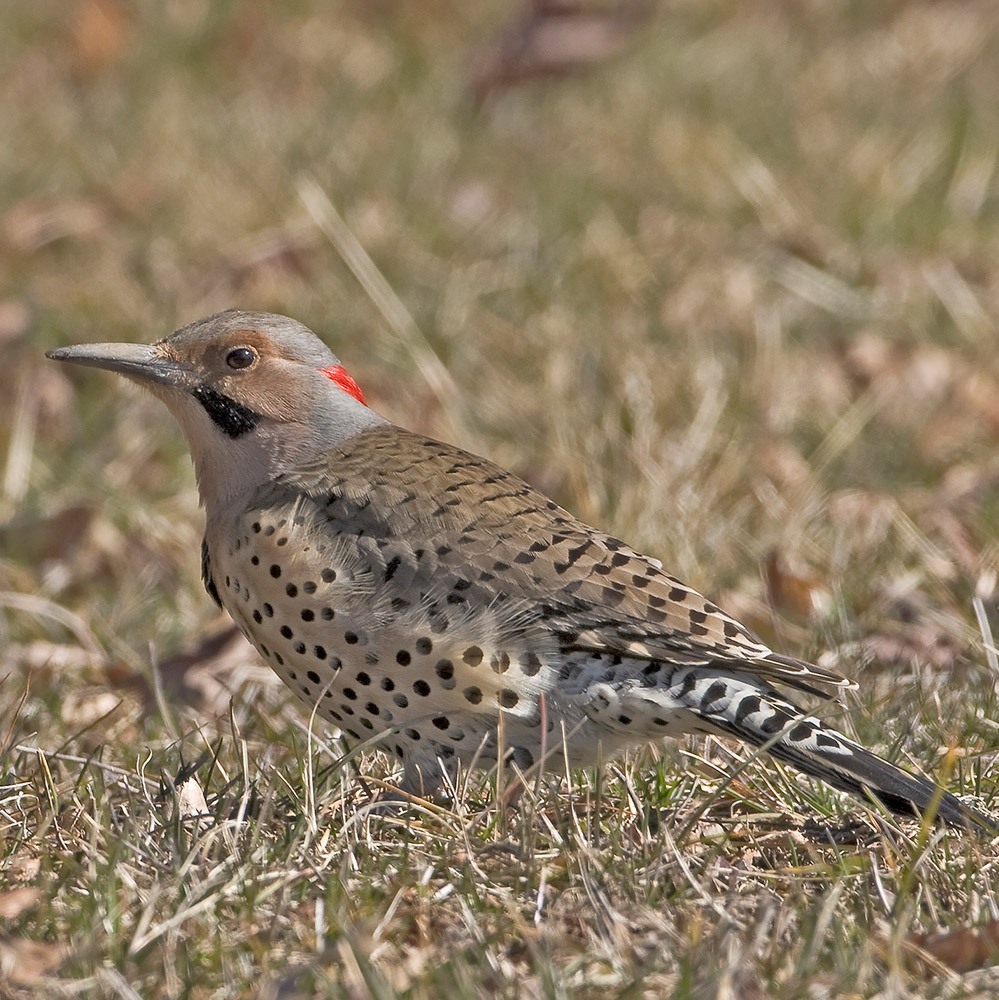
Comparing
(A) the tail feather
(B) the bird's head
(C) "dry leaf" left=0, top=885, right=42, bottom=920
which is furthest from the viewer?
(B) the bird's head

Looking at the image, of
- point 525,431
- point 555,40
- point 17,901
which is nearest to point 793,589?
point 525,431

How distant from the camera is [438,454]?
4879mm

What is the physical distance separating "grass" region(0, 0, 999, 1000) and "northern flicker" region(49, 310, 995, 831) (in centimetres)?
19

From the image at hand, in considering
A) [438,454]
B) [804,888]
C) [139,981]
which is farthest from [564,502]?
[139,981]

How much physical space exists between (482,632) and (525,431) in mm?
3268

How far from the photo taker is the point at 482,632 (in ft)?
14.2

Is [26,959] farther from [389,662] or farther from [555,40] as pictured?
[555,40]

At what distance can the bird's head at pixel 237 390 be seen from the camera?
4.98m

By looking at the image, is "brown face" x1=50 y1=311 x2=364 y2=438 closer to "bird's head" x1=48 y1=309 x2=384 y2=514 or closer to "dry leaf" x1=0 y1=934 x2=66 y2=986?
"bird's head" x1=48 y1=309 x2=384 y2=514

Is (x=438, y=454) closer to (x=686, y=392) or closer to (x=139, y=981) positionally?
(x=139, y=981)

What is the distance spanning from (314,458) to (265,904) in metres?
1.68

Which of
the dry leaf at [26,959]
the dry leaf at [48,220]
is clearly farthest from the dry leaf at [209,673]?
the dry leaf at [48,220]

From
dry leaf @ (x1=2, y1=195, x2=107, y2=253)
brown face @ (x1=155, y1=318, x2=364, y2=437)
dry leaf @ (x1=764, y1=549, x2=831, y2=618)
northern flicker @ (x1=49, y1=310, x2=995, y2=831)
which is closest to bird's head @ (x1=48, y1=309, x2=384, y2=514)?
brown face @ (x1=155, y1=318, x2=364, y2=437)

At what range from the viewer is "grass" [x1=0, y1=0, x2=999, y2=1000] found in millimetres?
3531
